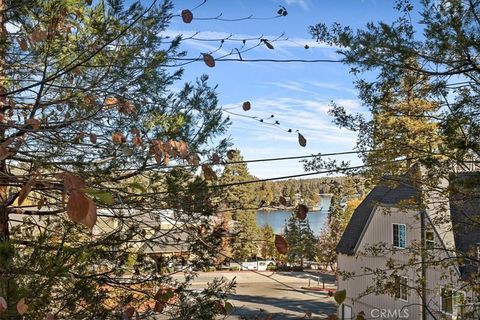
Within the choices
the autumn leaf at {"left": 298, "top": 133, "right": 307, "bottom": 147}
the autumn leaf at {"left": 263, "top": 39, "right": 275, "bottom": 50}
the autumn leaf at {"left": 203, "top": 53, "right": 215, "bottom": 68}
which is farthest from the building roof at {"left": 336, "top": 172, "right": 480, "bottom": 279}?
the autumn leaf at {"left": 203, "top": 53, "right": 215, "bottom": 68}

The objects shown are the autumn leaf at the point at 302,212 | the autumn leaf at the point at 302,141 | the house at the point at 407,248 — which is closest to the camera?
the autumn leaf at the point at 302,212

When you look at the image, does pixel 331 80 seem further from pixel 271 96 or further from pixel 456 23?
pixel 456 23

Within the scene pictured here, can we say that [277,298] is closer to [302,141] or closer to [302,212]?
[302,141]

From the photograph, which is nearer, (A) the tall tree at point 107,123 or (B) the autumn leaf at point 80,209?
(B) the autumn leaf at point 80,209

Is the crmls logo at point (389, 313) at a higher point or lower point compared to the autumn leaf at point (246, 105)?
lower

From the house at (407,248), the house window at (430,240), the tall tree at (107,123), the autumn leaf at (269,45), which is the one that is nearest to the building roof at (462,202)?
the house at (407,248)

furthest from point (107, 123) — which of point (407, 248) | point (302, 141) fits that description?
point (407, 248)

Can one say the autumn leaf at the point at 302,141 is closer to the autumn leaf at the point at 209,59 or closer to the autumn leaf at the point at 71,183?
the autumn leaf at the point at 209,59

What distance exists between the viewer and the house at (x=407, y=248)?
518cm

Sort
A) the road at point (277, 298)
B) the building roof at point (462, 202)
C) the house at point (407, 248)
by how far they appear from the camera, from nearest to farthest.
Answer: the building roof at point (462, 202)
the house at point (407, 248)
the road at point (277, 298)

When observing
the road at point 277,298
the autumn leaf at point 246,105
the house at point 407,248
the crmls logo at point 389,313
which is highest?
the autumn leaf at point 246,105

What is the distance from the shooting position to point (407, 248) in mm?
5719

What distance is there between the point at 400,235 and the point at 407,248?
6.72 metres

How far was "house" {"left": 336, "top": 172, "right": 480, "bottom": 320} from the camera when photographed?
5.18 meters
